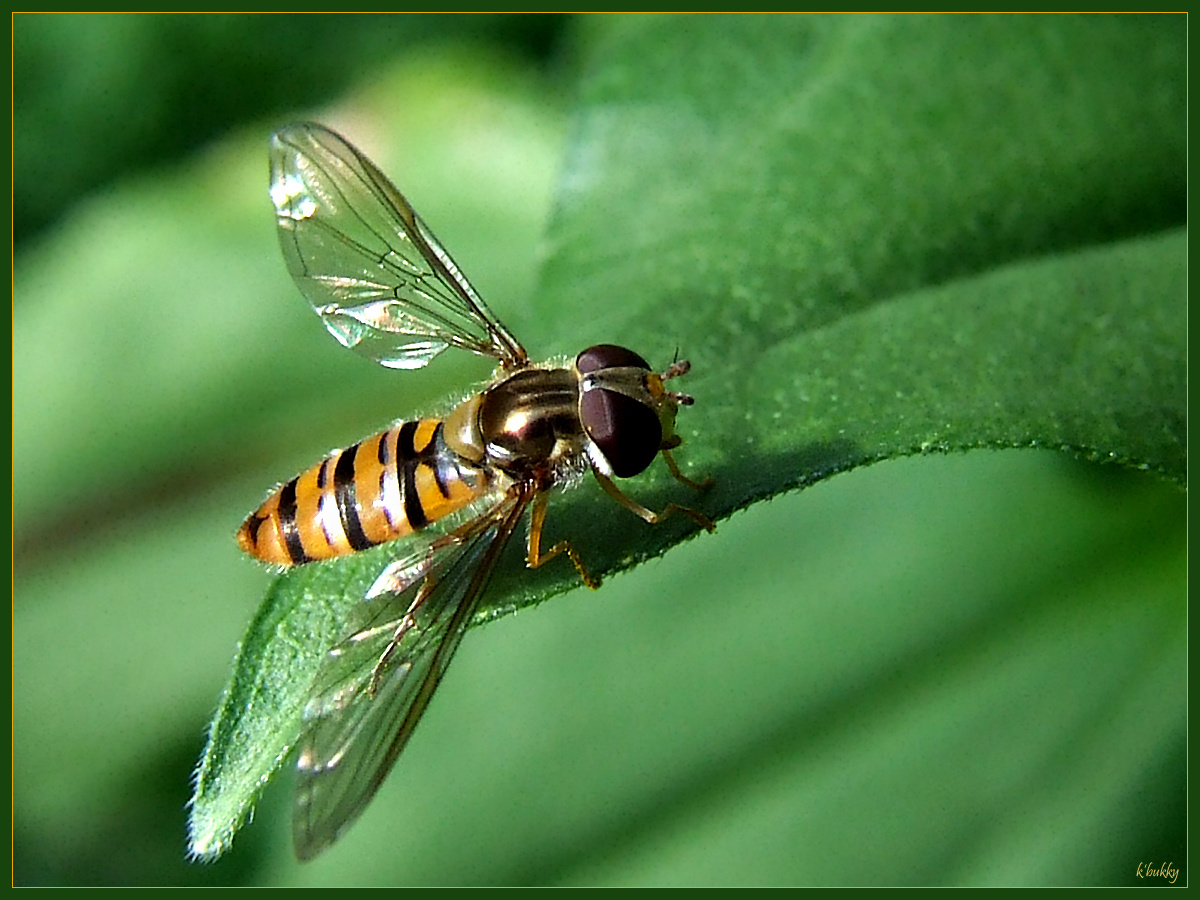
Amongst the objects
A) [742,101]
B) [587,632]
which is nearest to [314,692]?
[587,632]

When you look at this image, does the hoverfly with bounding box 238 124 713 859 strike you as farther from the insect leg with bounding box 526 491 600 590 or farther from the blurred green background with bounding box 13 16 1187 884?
the blurred green background with bounding box 13 16 1187 884

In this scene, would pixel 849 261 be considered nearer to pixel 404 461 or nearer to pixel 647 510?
pixel 647 510

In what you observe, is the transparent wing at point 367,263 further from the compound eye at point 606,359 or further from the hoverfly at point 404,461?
the compound eye at point 606,359

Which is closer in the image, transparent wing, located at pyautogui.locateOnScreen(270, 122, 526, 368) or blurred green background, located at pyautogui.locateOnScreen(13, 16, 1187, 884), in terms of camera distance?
transparent wing, located at pyautogui.locateOnScreen(270, 122, 526, 368)

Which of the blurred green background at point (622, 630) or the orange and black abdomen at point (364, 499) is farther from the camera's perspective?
the blurred green background at point (622, 630)
